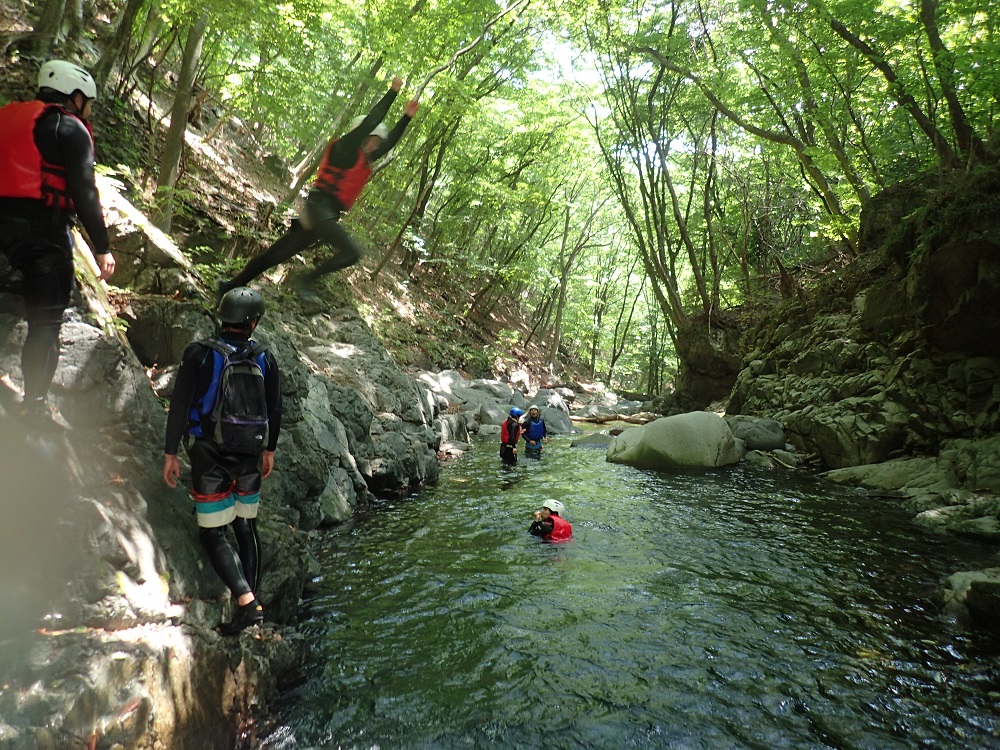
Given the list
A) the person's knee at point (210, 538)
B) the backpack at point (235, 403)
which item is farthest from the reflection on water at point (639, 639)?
the backpack at point (235, 403)

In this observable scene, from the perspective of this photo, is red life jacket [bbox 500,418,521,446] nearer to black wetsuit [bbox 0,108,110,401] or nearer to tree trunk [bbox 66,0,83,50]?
black wetsuit [bbox 0,108,110,401]

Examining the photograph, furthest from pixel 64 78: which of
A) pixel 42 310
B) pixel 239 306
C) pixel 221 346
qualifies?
pixel 221 346

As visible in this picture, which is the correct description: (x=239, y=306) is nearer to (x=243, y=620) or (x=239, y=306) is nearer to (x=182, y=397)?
(x=182, y=397)

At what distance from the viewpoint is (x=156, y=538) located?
→ 3352 mm

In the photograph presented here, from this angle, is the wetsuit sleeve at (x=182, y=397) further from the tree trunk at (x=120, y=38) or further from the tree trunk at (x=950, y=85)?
the tree trunk at (x=950, y=85)

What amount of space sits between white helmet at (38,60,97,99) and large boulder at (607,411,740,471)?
1147 centimetres

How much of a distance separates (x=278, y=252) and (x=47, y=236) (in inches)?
78.4

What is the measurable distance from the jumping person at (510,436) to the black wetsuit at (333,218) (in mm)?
7014

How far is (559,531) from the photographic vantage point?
6.94 m

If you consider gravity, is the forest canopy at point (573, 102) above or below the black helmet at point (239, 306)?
above

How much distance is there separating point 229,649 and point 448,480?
7.12 m

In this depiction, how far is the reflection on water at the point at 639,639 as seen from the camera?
3.38 meters

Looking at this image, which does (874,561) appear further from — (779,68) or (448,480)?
(779,68)

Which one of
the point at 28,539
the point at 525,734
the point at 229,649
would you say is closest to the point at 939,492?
the point at 525,734
